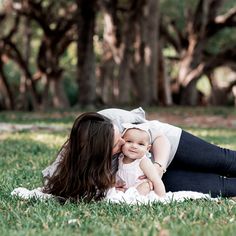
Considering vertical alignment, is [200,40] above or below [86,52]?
above

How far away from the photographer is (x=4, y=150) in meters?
8.65

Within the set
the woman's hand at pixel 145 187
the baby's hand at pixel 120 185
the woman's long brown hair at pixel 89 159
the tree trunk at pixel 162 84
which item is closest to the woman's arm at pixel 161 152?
the woman's hand at pixel 145 187

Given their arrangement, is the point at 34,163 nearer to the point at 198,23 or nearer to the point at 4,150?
the point at 4,150

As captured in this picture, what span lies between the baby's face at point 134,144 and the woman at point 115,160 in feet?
0.17

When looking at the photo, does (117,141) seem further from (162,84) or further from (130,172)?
(162,84)

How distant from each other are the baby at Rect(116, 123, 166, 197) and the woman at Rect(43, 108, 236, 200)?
69 mm

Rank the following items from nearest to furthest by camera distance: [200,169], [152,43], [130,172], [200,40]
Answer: [130,172]
[200,169]
[152,43]
[200,40]

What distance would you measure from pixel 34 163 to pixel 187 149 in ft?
8.51

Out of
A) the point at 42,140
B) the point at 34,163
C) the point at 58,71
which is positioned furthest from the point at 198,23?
the point at 34,163

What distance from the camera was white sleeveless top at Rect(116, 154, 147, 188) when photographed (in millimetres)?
4797

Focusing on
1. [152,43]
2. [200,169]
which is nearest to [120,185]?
[200,169]

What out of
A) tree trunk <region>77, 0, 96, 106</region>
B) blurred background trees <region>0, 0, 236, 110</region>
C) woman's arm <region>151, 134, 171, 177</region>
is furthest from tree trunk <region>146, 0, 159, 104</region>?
woman's arm <region>151, 134, 171, 177</region>

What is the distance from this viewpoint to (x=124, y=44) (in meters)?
22.1

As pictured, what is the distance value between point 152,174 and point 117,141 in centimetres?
36
